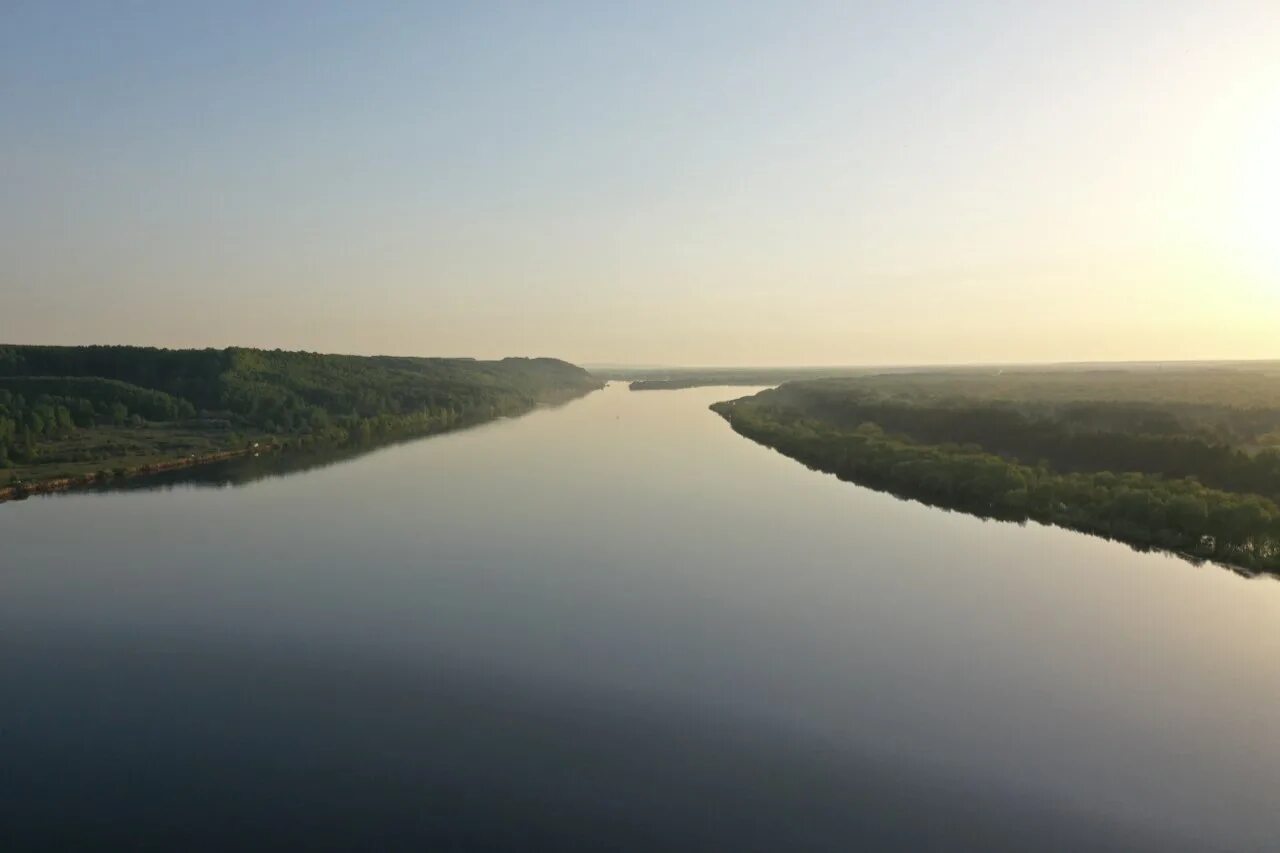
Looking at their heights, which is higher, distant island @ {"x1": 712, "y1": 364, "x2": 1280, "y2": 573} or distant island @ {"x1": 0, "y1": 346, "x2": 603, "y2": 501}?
distant island @ {"x1": 0, "y1": 346, "x2": 603, "y2": 501}

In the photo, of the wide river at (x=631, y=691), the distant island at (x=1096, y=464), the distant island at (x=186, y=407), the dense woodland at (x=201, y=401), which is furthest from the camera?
the dense woodland at (x=201, y=401)

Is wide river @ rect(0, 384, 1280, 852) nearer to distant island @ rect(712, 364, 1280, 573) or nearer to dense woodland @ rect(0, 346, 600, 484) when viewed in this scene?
distant island @ rect(712, 364, 1280, 573)

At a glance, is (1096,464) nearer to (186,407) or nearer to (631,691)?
(631,691)

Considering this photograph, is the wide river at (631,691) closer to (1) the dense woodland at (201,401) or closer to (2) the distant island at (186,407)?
(2) the distant island at (186,407)

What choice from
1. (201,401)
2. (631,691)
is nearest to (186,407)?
(201,401)

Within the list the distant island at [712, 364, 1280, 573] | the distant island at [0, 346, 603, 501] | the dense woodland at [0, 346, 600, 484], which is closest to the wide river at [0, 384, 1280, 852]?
the distant island at [712, 364, 1280, 573]

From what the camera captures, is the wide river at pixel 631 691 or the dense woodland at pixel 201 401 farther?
the dense woodland at pixel 201 401

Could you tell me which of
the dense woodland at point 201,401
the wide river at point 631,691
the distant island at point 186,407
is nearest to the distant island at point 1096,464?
the wide river at point 631,691

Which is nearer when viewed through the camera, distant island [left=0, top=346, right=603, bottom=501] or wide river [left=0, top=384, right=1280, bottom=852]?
wide river [left=0, top=384, right=1280, bottom=852]
